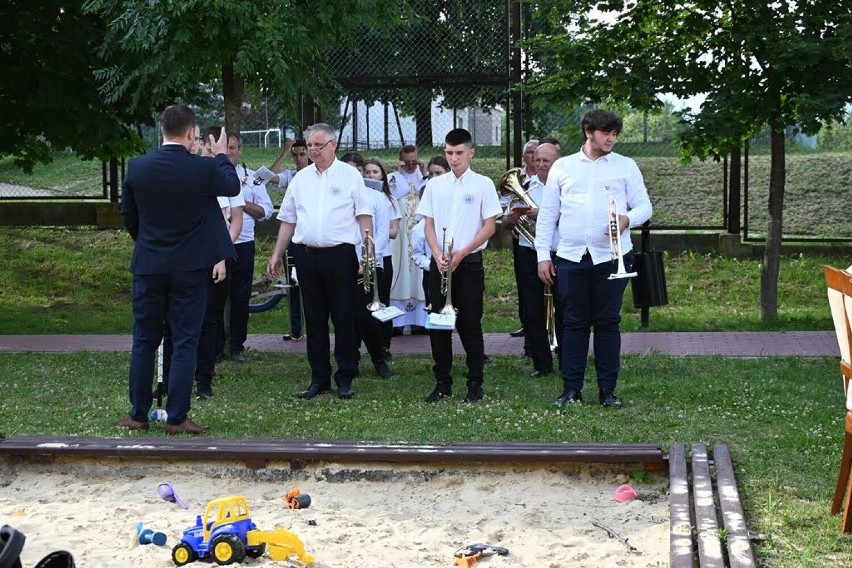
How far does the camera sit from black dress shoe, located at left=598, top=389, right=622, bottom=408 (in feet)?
29.2

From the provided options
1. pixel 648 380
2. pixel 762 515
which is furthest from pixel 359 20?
pixel 762 515

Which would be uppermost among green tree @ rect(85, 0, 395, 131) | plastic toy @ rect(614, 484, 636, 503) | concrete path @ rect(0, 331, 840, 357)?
green tree @ rect(85, 0, 395, 131)

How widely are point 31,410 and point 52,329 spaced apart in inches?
236

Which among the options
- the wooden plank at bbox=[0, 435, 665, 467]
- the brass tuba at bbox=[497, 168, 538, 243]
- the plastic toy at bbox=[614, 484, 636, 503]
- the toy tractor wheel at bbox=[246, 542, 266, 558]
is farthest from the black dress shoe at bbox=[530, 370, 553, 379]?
the toy tractor wheel at bbox=[246, 542, 266, 558]

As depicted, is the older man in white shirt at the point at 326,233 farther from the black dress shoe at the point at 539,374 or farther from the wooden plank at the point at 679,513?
the wooden plank at the point at 679,513

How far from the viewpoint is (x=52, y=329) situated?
15.1 metres

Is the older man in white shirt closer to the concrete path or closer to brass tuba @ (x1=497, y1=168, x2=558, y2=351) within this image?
brass tuba @ (x1=497, y1=168, x2=558, y2=351)

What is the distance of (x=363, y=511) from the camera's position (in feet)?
21.6

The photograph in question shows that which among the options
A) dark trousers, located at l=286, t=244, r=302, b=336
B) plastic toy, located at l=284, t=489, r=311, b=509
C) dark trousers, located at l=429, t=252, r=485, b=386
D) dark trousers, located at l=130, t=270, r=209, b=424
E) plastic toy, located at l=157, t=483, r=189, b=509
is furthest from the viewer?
dark trousers, located at l=286, t=244, r=302, b=336

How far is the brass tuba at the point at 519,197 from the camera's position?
10656 millimetres

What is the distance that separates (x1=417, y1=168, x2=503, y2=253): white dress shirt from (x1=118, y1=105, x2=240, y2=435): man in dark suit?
1687 millimetres

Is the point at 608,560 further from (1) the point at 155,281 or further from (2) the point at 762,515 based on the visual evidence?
(1) the point at 155,281

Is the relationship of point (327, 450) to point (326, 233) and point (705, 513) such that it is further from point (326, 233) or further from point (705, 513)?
point (326, 233)

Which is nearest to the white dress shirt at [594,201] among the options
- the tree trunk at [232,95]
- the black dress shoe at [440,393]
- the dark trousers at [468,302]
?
the dark trousers at [468,302]
